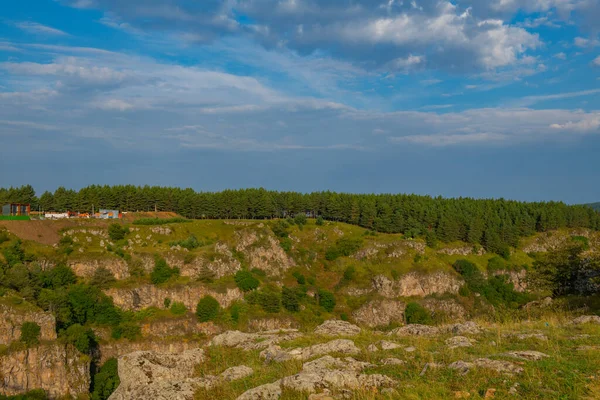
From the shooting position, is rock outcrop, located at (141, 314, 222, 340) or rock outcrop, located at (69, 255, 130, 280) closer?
rock outcrop, located at (141, 314, 222, 340)

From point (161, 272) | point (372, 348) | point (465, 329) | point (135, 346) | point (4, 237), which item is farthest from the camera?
point (161, 272)

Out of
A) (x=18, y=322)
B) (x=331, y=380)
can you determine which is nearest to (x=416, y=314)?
(x=18, y=322)

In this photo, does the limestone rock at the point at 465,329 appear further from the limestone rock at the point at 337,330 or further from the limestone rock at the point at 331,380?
the limestone rock at the point at 331,380

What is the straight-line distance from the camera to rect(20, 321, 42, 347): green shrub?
68.9 metres

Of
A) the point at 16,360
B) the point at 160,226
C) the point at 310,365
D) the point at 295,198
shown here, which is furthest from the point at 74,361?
the point at 295,198

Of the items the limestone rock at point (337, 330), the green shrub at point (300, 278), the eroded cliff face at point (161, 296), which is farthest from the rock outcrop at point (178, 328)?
Answer: the limestone rock at point (337, 330)

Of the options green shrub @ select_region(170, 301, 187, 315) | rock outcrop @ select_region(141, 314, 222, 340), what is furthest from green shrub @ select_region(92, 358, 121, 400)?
green shrub @ select_region(170, 301, 187, 315)

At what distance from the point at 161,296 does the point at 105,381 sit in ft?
82.3

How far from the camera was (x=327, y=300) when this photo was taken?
112 meters

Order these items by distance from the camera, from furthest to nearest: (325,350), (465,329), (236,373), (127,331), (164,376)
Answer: (127,331), (465,329), (325,350), (164,376), (236,373)

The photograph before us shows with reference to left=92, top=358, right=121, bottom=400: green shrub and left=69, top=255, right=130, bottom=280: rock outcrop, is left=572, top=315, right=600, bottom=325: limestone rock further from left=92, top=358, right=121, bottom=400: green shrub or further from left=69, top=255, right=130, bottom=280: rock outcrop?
left=69, top=255, right=130, bottom=280: rock outcrop

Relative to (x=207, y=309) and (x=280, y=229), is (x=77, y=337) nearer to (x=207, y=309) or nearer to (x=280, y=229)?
(x=207, y=309)

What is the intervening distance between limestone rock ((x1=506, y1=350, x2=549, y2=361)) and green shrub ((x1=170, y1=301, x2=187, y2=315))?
93.3 metres

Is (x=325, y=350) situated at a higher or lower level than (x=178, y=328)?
higher
